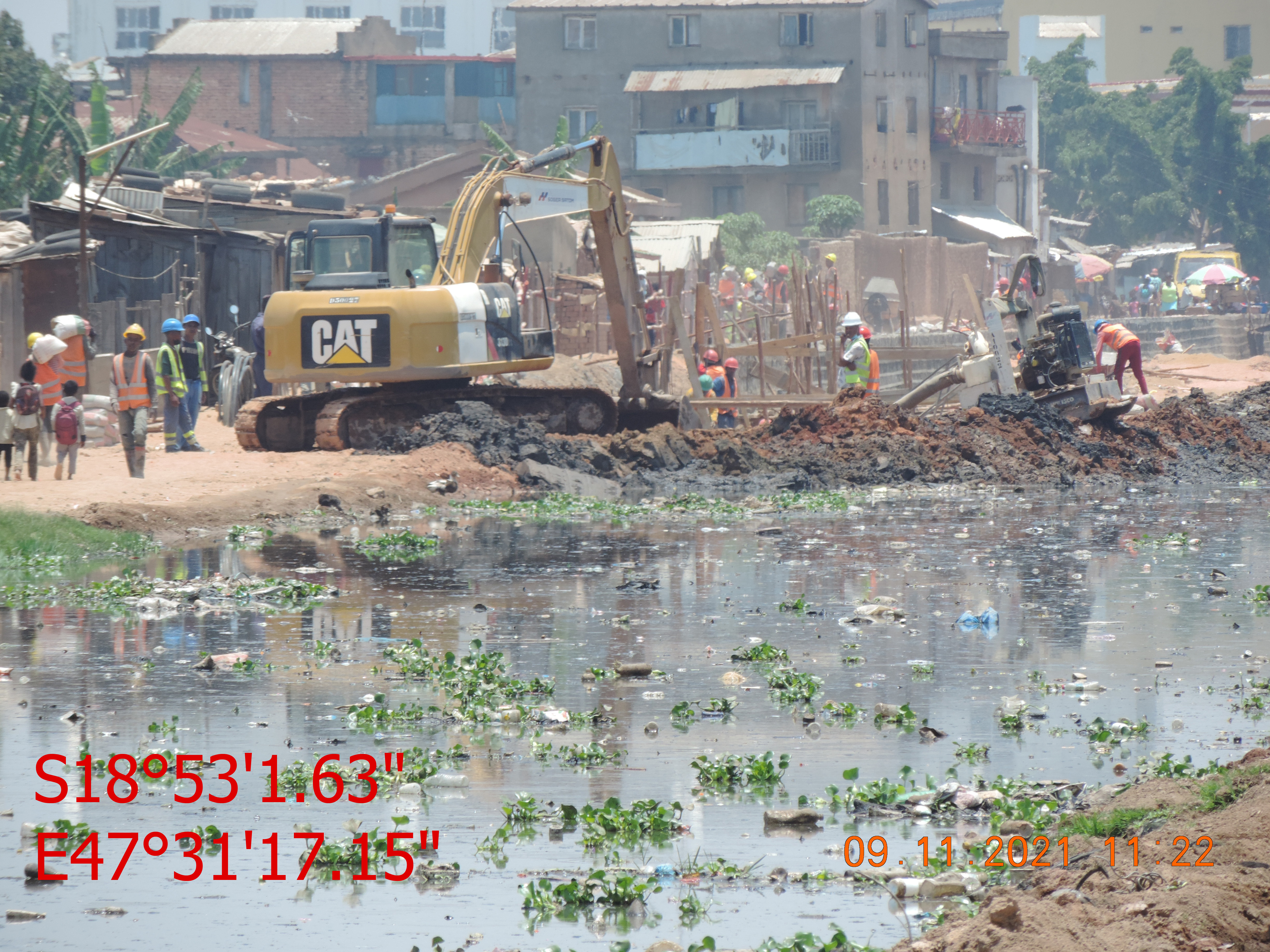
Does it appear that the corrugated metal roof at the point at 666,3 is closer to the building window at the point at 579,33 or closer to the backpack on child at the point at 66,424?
the building window at the point at 579,33

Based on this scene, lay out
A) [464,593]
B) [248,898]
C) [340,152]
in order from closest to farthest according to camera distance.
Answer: [248,898] < [464,593] < [340,152]

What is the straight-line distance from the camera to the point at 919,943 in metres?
4.82

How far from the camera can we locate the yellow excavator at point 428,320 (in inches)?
786

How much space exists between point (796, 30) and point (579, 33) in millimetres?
8022

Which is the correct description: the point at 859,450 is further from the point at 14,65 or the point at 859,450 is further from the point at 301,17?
the point at 301,17

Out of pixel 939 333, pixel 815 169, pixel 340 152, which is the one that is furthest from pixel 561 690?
pixel 340 152

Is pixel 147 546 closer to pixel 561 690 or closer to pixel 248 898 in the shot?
pixel 561 690

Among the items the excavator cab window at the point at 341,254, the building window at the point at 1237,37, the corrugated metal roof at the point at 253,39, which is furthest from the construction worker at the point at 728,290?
the building window at the point at 1237,37

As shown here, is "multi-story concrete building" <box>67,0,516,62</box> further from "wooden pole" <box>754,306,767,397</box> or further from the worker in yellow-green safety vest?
the worker in yellow-green safety vest

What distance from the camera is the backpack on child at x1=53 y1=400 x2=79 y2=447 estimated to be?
56.3 feet

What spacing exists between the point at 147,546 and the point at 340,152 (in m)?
50.5

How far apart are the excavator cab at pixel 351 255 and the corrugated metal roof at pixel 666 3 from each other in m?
38.6

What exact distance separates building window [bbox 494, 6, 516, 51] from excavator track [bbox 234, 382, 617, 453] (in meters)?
66.5

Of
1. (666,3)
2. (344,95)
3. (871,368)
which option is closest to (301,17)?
(344,95)
